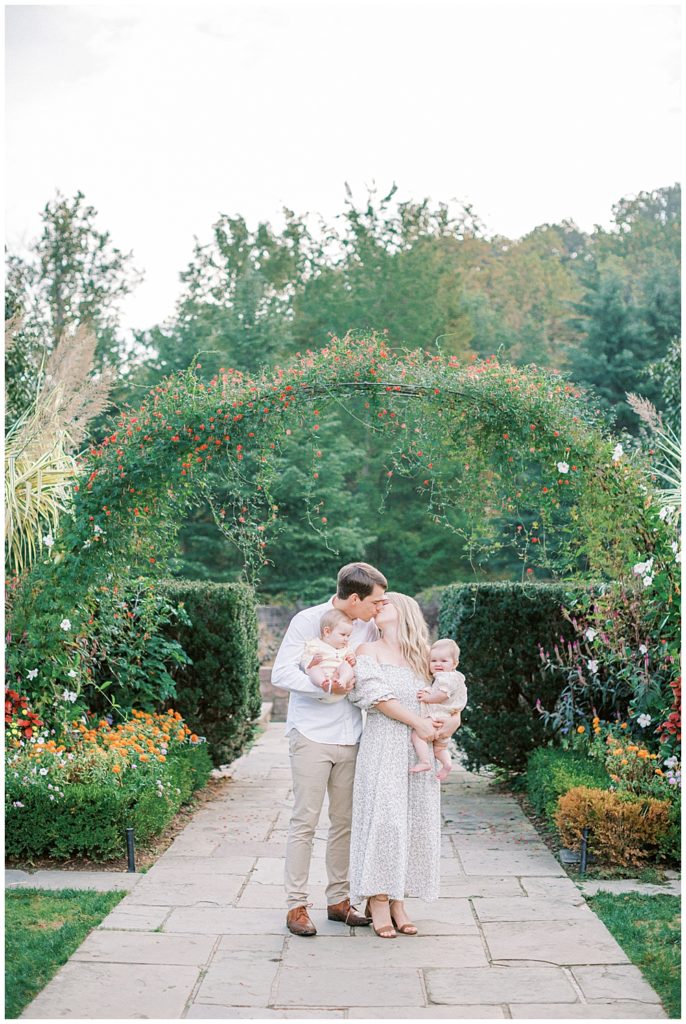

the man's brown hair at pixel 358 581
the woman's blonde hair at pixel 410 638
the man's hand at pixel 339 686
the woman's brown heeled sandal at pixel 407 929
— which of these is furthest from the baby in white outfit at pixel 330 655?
the woman's brown heeled sandal at pixel 407 929

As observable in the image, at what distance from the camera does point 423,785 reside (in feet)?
13.9

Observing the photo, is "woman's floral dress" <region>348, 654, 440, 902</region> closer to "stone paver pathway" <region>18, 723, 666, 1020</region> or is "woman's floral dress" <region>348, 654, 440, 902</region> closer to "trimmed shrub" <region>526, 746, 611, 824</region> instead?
"stone paver pathway" <region>18, 723, 666, 1020</region>

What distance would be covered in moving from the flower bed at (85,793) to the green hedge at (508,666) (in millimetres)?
2246

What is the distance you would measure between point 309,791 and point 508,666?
322 cm

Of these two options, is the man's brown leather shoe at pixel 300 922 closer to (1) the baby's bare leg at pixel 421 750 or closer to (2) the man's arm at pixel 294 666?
(1) the baby's bare leg at pixel 421 750

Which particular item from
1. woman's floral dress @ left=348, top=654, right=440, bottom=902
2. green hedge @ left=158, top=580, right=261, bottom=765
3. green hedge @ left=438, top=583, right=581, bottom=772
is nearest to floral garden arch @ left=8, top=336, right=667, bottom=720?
green hedge @ left=438, top=583, right=581, bottom=772

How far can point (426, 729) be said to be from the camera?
4.13m

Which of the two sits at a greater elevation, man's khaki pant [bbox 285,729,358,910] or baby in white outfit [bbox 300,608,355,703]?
baby in white outfit [bbox 300,608,355,703]

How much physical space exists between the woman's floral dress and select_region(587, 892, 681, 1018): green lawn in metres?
0.83

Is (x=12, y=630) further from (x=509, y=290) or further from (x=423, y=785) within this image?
(x=509, y=290)

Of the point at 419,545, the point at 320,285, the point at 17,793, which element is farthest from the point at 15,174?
the point at 17,793

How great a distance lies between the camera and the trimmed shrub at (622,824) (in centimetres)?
517

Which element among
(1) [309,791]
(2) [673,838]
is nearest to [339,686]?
(1) [309,791]

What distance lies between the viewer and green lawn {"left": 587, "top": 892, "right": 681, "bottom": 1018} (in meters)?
3.64
